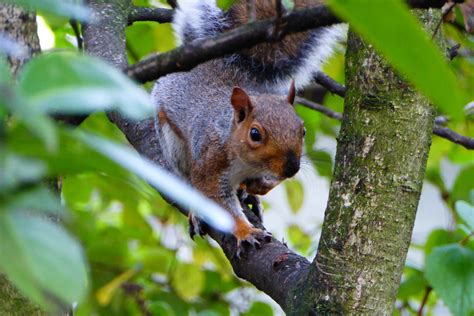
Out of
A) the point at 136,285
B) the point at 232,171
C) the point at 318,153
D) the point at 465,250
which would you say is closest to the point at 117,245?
the point at 136,285

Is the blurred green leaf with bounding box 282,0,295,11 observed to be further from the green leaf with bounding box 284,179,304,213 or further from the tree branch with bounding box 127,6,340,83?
the green leaf with bounding box 284,179,304,213

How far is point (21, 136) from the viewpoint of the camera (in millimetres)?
298

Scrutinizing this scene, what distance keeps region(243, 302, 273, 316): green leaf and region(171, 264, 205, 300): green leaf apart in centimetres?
14

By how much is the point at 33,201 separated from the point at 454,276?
93 centimetres

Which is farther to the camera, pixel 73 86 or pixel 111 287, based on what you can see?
pixel 111 287

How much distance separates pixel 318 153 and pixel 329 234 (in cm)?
76

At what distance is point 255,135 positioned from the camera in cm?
158

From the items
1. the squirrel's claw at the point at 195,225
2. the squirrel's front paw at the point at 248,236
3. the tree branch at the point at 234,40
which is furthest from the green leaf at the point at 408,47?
the squirrel's claw at the point at 195,225

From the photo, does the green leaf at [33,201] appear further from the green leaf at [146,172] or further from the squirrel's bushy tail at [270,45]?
the squirrel's bushy tail at [270,45]

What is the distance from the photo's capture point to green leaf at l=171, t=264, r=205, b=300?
1.84m

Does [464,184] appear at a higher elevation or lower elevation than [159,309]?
higher

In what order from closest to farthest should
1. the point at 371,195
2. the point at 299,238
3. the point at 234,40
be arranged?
the point at 234,40 < the point at 371,195 < the point at 299,238

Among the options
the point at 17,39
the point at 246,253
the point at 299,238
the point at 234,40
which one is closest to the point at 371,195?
the point at 246,253

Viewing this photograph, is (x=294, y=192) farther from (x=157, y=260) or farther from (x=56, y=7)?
(x=56, y=7)
